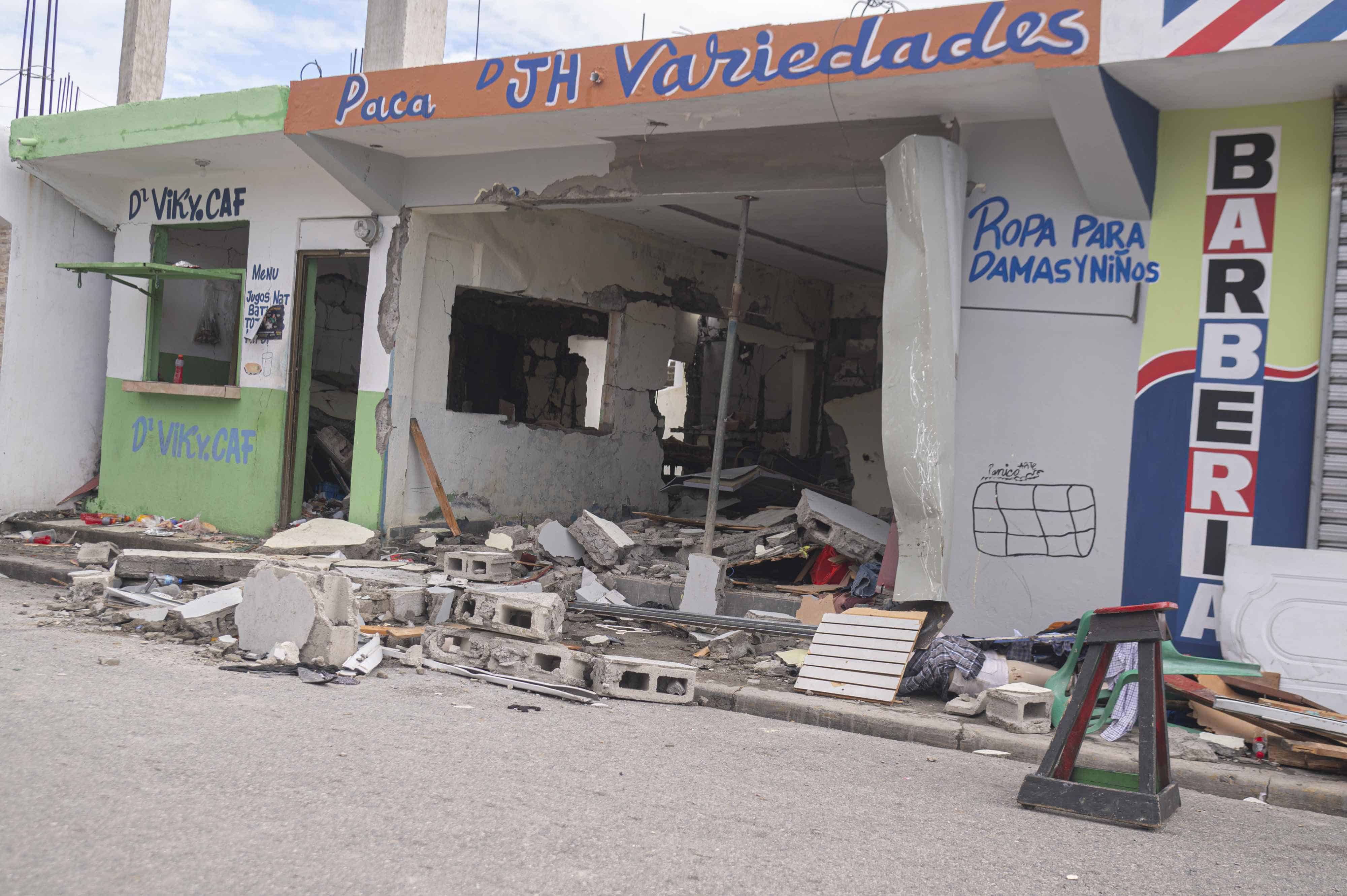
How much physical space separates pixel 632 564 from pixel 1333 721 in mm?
5645

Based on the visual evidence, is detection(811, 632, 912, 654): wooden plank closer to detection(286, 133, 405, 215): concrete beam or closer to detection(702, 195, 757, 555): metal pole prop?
detection(702, 195, 757, 555): metal pole prop

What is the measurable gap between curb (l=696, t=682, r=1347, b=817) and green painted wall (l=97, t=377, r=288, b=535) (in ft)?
20.7

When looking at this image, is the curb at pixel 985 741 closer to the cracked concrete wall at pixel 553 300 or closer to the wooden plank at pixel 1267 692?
the wooden plank at pixel 1267 692

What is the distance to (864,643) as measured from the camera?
21.8ft

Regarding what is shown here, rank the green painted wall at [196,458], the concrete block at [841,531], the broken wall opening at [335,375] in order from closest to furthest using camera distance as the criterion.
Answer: the concrete block at [841,531]
the green painted wall at [196,458]
the broken wall opening at [335,375]

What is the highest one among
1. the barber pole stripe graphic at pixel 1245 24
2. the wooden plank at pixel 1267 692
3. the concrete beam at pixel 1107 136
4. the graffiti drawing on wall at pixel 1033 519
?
the barber pole stripe graphic at pixel 1245 24

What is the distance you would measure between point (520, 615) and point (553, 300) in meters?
5.35

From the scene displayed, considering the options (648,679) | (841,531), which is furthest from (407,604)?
(841,531)

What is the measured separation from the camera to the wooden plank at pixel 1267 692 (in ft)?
19.0

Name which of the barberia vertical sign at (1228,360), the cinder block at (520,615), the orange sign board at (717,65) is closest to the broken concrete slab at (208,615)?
the cinder block at (520,615)

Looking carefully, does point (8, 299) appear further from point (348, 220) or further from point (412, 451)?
point (412, 451)

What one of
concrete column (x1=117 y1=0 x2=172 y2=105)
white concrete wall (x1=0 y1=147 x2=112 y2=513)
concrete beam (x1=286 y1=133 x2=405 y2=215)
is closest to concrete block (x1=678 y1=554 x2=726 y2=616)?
concrete beam (x1=286 y1=133 x2=405 y2=215)

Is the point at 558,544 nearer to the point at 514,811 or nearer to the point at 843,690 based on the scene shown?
the point at 843,690

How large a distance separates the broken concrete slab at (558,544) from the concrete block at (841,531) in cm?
205
